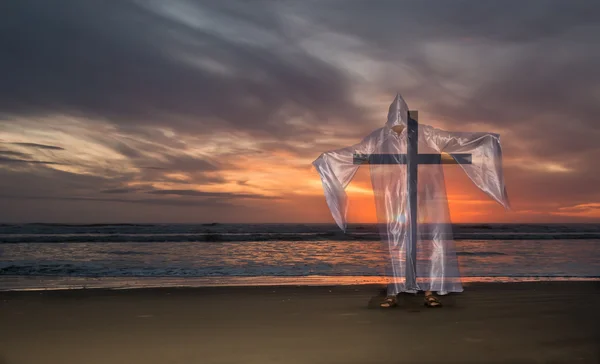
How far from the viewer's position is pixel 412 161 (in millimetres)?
6543

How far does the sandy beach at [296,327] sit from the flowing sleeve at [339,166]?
139 cm

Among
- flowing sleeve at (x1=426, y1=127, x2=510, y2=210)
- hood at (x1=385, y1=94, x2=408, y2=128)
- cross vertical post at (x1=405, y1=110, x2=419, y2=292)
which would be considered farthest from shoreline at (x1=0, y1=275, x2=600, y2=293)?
hood at (x1=385, y1=94, x2=408, y2=128)

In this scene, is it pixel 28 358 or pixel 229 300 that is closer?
pixel 28 358

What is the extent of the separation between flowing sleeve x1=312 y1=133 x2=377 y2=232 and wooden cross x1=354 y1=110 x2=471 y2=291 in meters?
0.12

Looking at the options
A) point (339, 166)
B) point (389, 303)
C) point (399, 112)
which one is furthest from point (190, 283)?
point (399, 112)

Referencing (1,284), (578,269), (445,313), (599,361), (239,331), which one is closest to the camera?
(599,361)

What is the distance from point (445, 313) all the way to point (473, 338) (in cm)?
104

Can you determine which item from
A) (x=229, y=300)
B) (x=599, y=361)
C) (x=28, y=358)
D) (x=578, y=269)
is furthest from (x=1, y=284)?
(x=578, y=269)

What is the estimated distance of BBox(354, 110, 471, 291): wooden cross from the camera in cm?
653

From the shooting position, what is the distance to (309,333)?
507 centimetres

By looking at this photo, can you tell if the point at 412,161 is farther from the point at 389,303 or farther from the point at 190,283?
the point at 190,283

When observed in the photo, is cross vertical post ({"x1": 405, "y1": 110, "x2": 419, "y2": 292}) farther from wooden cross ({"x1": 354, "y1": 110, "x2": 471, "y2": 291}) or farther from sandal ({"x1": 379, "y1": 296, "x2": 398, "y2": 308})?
sandal ({"x1": 379, "y1": 296, "x2": 398, "y2": 308})

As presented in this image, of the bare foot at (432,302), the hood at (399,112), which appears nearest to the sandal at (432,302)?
the bare foot at (432,302)

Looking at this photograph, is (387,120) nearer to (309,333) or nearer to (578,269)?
(309,333)
